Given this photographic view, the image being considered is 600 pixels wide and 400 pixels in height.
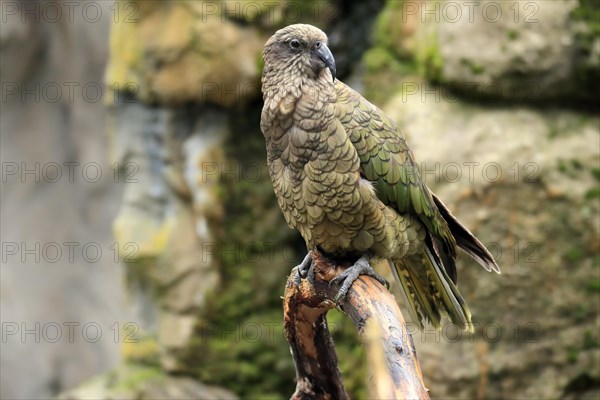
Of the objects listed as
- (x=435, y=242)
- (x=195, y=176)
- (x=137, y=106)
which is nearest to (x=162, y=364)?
(x=195, y=176)

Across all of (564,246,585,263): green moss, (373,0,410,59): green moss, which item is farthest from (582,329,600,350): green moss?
(373,0,410,59): green moss

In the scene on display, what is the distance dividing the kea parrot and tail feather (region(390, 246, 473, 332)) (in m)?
0.16

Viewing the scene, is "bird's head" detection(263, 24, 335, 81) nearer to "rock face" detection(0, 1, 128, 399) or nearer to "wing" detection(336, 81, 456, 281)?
"wing" detection(336, 81, 456, 281)

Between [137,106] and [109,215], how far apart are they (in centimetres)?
232

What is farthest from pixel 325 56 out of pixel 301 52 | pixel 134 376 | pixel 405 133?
pixel 134 376

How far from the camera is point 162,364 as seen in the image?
5.65 m

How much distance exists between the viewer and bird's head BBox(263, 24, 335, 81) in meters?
3.27

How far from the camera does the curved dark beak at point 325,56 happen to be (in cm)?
325

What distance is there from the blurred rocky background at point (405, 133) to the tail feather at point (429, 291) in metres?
1.14

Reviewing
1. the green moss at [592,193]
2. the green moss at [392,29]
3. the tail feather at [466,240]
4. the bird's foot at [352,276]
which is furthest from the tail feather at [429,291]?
the green moss at [392,29]

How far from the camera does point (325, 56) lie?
3.26 meters

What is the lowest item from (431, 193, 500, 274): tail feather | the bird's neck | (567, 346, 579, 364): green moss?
(567, 346, 579, 364): green moss

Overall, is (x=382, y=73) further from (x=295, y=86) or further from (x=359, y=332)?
(x=359, y=332)

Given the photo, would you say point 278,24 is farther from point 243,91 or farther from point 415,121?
point 415,121
